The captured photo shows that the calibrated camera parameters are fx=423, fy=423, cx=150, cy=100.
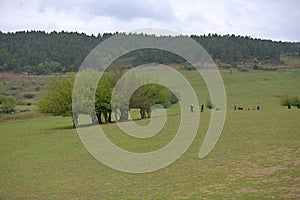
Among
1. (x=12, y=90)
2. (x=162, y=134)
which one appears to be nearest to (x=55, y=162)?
(x=162, y=134)

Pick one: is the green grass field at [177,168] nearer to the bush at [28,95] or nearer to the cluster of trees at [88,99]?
the cluster of trees at [88,99]

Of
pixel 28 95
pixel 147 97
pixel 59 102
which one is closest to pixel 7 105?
pixel 28 95

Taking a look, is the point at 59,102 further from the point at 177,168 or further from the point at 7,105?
the point at 7,105

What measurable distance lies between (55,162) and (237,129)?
781 inches

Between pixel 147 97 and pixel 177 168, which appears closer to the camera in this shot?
pixel 177 168

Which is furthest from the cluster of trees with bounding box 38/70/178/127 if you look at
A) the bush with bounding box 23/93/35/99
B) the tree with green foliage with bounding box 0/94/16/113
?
the bush with bounding box 23/93/35/99

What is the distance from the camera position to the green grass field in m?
24.8

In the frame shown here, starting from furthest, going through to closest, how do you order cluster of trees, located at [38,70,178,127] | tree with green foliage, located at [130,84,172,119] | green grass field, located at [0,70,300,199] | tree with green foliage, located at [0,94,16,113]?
tree with green foliage, located at [0,94,16,113]
tree with green foliage, located at [130,84,172,119]
cluster of trees, located at [38,70,178,127]
green grass field, located at [0,70,300,199]

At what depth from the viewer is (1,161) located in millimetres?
43656

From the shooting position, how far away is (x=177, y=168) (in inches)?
1280

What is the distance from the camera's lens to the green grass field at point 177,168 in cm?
2483

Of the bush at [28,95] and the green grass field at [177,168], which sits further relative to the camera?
the bush at [28,95]

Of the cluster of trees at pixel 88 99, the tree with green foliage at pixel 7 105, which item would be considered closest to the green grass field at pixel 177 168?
the cluster of trees at pixel 88 99

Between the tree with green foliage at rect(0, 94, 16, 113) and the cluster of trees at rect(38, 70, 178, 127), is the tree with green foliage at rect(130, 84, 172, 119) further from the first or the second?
the tree with green foliage at rect(0, 94, 16, 113)
